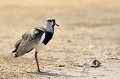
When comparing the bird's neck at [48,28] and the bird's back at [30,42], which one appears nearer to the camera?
the bird's back at [30,42]

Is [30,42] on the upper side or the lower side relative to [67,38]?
lower

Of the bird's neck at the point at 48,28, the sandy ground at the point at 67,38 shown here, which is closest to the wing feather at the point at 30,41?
the bird's neck at the point at 48,28

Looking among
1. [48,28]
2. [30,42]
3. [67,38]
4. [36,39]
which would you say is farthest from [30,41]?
[67,38]

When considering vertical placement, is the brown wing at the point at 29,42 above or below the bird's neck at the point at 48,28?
Answer: below

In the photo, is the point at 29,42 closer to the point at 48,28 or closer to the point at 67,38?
the point at 48,28

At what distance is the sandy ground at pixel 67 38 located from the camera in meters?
11.9

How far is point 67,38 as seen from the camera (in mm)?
18797

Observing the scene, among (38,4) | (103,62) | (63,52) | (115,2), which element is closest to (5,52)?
(63,52)

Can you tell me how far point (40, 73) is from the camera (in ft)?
37.5

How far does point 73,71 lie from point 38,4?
66.3 feet

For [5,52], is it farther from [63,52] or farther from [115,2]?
[115,2]

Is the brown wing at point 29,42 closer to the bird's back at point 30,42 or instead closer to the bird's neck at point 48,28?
the bird's back at point 30,42

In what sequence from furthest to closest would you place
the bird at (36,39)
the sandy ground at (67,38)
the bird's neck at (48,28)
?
the sandy ground at (67,38) < the bird's neck at (48,28) < the bird at (36,39)

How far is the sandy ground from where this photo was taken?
11.9 metres
